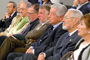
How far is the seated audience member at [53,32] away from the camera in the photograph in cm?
297

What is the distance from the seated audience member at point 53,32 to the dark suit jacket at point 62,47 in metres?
0.20

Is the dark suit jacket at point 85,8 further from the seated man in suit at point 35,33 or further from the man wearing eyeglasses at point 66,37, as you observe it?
the man wearing eyeglasses at point 66,37

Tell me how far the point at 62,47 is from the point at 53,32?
19.6 inches

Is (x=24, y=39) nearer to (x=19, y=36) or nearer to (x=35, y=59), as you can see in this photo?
(x=19, y=36)

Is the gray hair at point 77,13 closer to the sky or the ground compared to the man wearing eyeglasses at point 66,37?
closer to the sky

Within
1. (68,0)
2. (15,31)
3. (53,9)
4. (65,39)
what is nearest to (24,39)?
(15,31)

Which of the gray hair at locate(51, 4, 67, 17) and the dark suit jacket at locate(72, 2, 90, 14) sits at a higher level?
the gray hair at locate(51, 4, 67, 17)

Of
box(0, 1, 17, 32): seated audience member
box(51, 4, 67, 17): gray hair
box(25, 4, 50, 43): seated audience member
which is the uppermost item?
box(51, 4, 67, 17): gray hair

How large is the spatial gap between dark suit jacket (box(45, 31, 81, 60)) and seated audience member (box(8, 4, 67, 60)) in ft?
0.65

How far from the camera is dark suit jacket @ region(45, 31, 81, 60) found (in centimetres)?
238

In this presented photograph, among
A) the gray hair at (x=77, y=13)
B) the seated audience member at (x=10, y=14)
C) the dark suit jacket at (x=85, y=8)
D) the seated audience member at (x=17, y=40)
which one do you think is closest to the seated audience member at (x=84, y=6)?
the dark suit jacket at (x=85, y=8)

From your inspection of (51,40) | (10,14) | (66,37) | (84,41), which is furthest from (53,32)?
(10,14)

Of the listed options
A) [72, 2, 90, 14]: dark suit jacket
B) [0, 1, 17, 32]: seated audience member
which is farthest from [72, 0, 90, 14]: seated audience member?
[0, 1, 17, 32]: seated audience member

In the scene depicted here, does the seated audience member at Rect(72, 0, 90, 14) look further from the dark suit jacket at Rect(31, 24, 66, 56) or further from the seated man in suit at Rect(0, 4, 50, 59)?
the dark suit jacket at Rect(31, 24, 66, 56)
